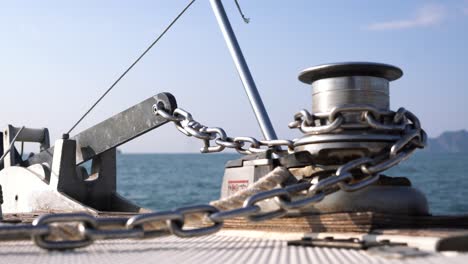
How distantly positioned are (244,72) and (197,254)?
2.83 m

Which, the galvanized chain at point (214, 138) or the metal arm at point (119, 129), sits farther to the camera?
the metal arm at point (119, 129)

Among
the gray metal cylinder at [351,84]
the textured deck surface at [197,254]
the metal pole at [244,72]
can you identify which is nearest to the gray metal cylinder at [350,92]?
the gray metal cylinder at [351,84]

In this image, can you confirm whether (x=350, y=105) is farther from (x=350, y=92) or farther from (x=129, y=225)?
(x=129, y=225)

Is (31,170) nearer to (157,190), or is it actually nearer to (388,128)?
(388,128)

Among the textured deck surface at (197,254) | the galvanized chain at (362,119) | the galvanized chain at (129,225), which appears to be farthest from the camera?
the galvanized chain at (362,119)

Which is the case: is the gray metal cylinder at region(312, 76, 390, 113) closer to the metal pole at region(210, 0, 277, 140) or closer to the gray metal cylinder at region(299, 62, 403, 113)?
the gray metal cylinder at region(299, 62, 403, 113)

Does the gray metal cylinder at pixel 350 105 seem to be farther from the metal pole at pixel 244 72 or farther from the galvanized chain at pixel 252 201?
the metal pole at pixel 244 72

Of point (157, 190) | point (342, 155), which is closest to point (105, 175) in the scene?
point (342, 155)

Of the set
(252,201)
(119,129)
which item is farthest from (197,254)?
(119,129)

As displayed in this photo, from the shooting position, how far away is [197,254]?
8.00 feet

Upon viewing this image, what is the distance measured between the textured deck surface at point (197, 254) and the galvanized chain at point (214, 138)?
2.43 feet

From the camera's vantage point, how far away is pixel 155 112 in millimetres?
4664

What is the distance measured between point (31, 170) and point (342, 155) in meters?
3.30

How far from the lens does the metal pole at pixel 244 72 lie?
4.71m
